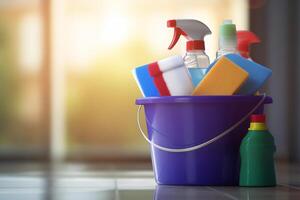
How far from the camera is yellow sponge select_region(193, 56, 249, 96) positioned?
1.31 m

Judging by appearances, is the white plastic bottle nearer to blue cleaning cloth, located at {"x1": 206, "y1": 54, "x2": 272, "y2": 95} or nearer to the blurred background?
blue cleaning cloth, located at {"x1": 206, "y1": 54, "x2": 272, "y2": 95}

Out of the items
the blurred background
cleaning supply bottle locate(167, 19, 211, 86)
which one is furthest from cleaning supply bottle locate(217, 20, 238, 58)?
the blurred background

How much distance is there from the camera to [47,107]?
12.1ft

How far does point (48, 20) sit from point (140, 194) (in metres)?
2.71

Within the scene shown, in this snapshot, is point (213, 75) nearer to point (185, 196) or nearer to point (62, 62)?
point (185, 196)

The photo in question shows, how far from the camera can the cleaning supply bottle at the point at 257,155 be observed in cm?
128

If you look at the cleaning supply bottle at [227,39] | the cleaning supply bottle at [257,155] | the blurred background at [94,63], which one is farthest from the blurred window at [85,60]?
the cleaning supply bottle at [257,155]

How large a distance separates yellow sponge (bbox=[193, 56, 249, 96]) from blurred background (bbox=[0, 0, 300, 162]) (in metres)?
2.34

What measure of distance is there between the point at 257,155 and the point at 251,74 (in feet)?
0.59

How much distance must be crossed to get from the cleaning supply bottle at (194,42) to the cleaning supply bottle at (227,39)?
35mm

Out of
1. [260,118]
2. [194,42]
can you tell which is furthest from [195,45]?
[260,118]

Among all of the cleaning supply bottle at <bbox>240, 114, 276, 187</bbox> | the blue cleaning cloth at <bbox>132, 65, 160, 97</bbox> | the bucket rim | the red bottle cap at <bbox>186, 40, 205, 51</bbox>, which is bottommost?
the cleaning supply bottle at <bbox>240, 114, 276, 187</bbox>

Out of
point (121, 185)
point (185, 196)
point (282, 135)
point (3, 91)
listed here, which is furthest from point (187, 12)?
point (185, 196)

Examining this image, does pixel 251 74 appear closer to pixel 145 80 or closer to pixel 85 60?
pixel 145 80
